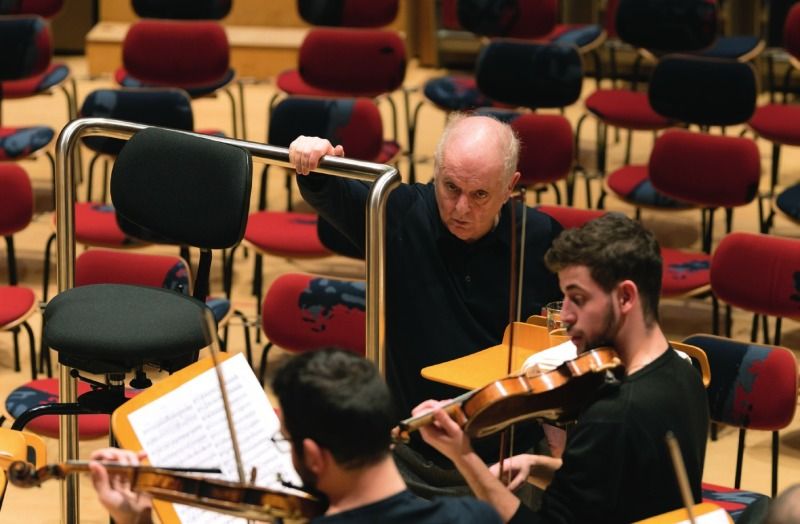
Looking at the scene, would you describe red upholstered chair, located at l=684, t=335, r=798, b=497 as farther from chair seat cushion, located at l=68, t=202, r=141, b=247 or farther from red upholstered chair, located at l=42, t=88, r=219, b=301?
red upholstered chair, located at l=42, t=88, r=219, b=301

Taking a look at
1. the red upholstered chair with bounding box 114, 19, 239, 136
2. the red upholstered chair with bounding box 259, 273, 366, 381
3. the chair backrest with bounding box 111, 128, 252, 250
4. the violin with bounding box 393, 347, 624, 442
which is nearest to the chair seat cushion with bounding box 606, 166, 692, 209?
the red upholstered chair with bounding box 259, 273, 366, 381

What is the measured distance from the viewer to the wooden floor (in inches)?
187

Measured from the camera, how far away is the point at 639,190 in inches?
258

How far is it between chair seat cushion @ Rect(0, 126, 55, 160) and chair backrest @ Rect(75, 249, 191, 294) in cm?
229

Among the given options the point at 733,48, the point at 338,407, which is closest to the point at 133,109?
the point at 733,48

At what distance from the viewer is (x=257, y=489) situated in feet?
7.16

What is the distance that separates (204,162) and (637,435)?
4.78 feet

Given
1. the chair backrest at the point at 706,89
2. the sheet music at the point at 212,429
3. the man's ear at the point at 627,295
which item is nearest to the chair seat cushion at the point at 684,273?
the chair backrest at the point at 706,89

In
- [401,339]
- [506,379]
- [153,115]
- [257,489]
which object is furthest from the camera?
[153,115]

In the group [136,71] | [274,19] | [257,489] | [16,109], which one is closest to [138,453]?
[257,489]

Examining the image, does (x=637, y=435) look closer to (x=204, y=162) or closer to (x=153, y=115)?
(x=204, y=162)

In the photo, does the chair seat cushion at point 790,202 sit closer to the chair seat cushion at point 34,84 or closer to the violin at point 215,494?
the chair seat cushion at point 34,84

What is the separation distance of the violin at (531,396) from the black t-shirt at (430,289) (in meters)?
0.79

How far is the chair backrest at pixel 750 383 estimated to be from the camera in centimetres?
396
